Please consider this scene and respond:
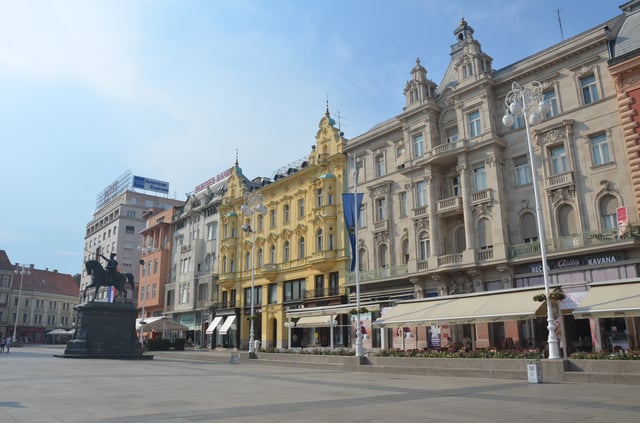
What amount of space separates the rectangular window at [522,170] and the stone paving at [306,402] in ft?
63.5

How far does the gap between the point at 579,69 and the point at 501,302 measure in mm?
16537

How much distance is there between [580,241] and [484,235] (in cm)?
665

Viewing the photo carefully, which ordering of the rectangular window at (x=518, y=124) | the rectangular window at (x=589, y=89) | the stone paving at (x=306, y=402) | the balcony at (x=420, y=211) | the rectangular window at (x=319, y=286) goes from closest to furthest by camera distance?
1. the stone paving at (x=306, y=402)
2. the rectangular window at (x=589, y=89)
3. the rectangular window at (x=518, y=124)
4. the balcony at (x=420, y=211)
5. the rectangular window at (x=319, y=286)

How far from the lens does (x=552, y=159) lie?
32219 millimetres

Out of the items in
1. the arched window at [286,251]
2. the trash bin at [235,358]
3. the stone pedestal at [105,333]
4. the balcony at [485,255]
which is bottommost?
the trash bin at [235,358]

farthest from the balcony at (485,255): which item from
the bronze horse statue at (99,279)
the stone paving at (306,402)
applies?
the bronze horse statue at (99,279)

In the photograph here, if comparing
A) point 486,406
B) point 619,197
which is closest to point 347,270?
point 619,197

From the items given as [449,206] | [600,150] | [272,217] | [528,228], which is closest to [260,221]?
[272,217]

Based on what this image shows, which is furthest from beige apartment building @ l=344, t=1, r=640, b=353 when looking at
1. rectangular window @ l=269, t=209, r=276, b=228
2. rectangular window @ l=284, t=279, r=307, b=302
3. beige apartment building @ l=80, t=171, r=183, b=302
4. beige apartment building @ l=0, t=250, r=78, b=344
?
beige apartment building @ l=0, t=250, r=78, b=344

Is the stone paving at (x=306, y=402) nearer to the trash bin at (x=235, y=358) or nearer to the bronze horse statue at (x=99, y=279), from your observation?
the trash bin at (x=235, y=358)

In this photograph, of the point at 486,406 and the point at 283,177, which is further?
the point at 283,177

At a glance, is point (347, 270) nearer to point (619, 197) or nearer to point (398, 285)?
point (398, 285)

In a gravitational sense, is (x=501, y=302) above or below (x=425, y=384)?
above

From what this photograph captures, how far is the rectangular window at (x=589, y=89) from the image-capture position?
101 feet
